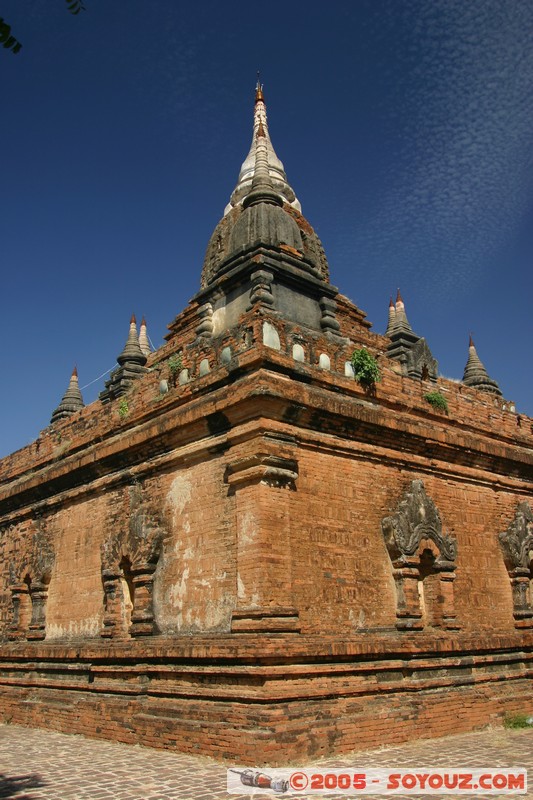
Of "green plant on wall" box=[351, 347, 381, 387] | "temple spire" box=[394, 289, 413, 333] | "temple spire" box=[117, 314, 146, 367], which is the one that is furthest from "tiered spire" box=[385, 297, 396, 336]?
"temple spire" box=[117, 314, 146, 367]

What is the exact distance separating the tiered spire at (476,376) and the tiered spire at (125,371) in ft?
31.8

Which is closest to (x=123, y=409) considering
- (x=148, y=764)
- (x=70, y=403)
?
(x=148, y=764)

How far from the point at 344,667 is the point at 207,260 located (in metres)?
9.03

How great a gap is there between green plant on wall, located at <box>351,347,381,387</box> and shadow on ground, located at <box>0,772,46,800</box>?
24.2 feet

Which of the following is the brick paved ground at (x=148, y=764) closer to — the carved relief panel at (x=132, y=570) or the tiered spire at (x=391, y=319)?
the carved relief panel at (x=132, y=570)

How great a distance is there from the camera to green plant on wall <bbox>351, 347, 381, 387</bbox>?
12.3 metres

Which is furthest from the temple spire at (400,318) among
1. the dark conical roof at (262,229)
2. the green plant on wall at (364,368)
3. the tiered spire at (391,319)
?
the green plant on wall at (364,368)

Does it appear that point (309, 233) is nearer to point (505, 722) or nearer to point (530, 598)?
point (530, 598)

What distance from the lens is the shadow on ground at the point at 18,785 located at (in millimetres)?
8031

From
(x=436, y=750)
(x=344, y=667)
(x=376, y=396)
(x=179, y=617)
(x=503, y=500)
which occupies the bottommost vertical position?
(x=436, y=750)

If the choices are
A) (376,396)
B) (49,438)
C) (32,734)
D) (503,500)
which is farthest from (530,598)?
(49,438)

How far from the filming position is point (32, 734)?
42.2 ft

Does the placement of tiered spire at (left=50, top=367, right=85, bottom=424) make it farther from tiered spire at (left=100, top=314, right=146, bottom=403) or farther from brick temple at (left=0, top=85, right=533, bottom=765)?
brick temple at (left=0, top=85, right=533, bottom=765)

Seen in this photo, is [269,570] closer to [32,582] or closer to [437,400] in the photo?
[437,400]
